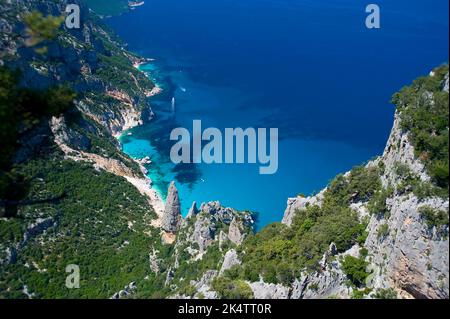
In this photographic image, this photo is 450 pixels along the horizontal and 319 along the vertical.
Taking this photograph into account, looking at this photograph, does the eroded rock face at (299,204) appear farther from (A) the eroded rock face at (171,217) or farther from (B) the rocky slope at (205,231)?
(A) the eroded rock face at (171,217)

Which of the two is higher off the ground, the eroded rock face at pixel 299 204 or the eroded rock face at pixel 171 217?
the eroded rock face at pixel 171 217

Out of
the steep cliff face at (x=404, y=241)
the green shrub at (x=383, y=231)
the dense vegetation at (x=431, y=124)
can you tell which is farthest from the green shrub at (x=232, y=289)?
the dense vegetation at (x=431, y=124)

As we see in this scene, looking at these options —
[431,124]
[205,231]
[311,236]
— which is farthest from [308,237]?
[205,231]

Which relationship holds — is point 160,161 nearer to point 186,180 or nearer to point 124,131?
point 186,180

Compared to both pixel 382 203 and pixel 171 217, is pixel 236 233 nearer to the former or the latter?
pixel 171 217

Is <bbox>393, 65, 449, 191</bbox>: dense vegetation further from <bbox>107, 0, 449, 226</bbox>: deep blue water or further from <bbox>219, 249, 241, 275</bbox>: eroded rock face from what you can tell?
<bbox>107, 0, 449, 226</bbox>: deep blue water

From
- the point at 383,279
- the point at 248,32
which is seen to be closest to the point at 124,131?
the point at 383,279

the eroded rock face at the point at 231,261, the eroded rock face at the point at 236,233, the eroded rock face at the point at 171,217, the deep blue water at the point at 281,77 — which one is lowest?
the eroded rock face at the point at 231,261

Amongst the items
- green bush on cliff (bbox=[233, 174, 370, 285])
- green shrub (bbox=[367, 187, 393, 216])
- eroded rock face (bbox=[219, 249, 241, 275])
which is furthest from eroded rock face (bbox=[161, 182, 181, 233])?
green shrub (bbox=[367, 187, 393, 216])
